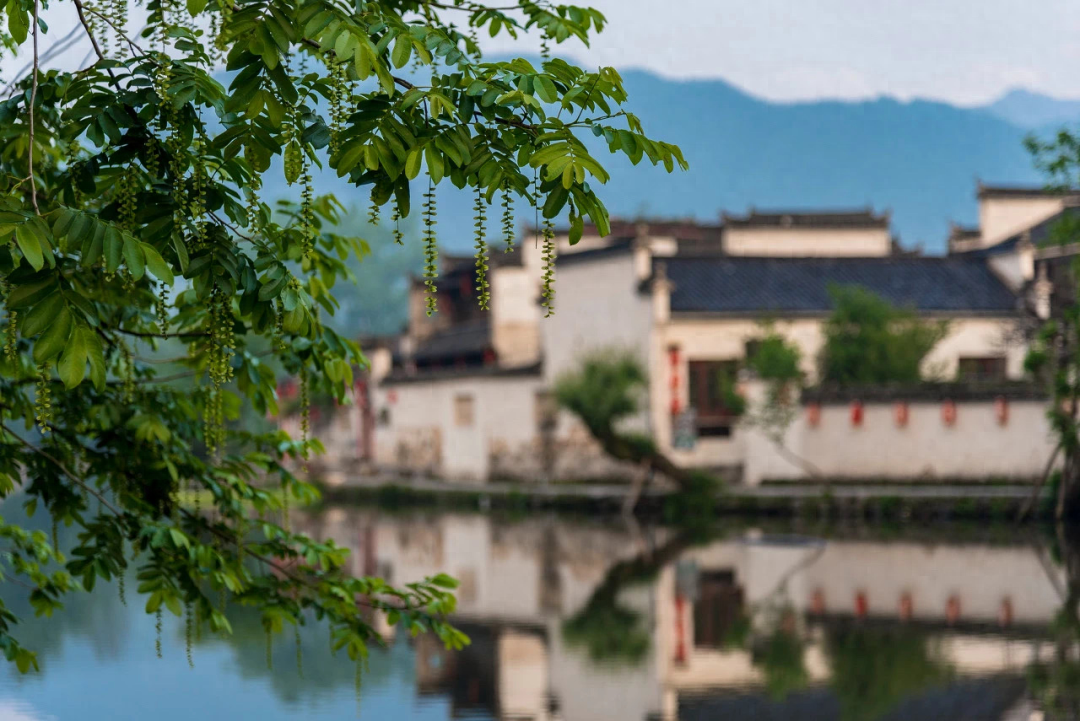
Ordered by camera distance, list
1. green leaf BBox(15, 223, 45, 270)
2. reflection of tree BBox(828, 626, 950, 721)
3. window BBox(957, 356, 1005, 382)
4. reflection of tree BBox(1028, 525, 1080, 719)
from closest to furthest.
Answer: green leaf BBox(15, 223, 45, 270) < reflection of tree BBox(1028, 525, 1080, 719) < reflection of tree BBox(828, 626, 950, 721) < window BBox(957, 356, 1005, 382)

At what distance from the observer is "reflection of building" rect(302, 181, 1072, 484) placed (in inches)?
1069

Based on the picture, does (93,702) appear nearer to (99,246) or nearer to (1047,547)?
(99,246)

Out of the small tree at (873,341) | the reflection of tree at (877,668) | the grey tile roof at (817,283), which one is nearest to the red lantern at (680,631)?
the reflection of tree at (877,668)

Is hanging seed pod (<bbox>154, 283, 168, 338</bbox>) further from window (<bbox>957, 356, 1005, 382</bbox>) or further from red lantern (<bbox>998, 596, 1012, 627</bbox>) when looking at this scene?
window (<bbox>957, 356, 1005, 382</bbox>)

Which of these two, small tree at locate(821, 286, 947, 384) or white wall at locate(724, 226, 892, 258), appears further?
white wall at locate(724, 226, 892, 258)

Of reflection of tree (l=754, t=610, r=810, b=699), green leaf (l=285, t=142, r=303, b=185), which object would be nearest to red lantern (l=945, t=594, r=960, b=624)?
reflection of tree (l=754, t=610, r=810, b=699)

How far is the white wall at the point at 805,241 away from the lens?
37812 millimetres

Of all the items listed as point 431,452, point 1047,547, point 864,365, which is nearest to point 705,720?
point 1047,547

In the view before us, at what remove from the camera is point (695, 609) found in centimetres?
1538

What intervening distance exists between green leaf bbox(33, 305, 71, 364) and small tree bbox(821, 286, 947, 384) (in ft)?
85.8

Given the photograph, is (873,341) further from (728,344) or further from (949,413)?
(728,344)

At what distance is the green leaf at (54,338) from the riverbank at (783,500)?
2179 cm

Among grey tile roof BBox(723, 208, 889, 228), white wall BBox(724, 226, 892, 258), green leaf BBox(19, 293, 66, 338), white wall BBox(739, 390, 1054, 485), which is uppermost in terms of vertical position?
grey tile roof BBox(723, 208, 889, 228)

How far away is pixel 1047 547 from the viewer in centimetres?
1975
